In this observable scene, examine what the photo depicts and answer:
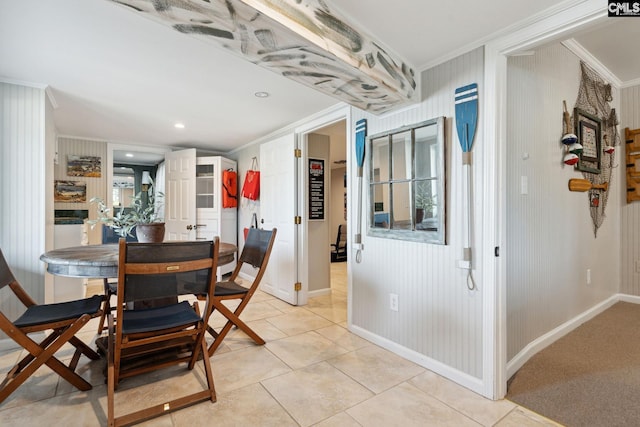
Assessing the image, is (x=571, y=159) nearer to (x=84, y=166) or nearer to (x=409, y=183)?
(x=409, y=183)

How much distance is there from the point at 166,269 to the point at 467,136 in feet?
6.35

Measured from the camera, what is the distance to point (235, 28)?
136 centimetres

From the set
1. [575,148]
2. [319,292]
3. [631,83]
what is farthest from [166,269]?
[631,83]

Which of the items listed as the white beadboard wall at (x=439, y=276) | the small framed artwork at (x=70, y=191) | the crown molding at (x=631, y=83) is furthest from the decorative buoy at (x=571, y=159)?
the small framed artwork at (x=70, y=191)

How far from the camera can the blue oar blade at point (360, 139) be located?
269 centimetres

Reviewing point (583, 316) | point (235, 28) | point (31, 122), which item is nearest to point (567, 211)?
point (583, 316)

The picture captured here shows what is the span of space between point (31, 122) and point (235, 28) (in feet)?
7.91

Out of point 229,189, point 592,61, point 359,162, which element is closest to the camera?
point 359,162

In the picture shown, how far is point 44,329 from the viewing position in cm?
175

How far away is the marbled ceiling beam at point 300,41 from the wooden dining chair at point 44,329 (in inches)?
67.9

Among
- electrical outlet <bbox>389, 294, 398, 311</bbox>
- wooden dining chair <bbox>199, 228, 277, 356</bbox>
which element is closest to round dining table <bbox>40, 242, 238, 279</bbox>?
wooden dining chair <bbox>199, 228, 277, 356</bbox>

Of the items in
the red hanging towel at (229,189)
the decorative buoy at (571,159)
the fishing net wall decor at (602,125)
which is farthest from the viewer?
the red hanging towel at (229,189)

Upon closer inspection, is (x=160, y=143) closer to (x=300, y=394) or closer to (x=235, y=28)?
(x=235, y=28)

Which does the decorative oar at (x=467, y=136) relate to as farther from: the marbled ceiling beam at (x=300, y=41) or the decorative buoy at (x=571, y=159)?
the decorative buoy at (x=571, y=159)
